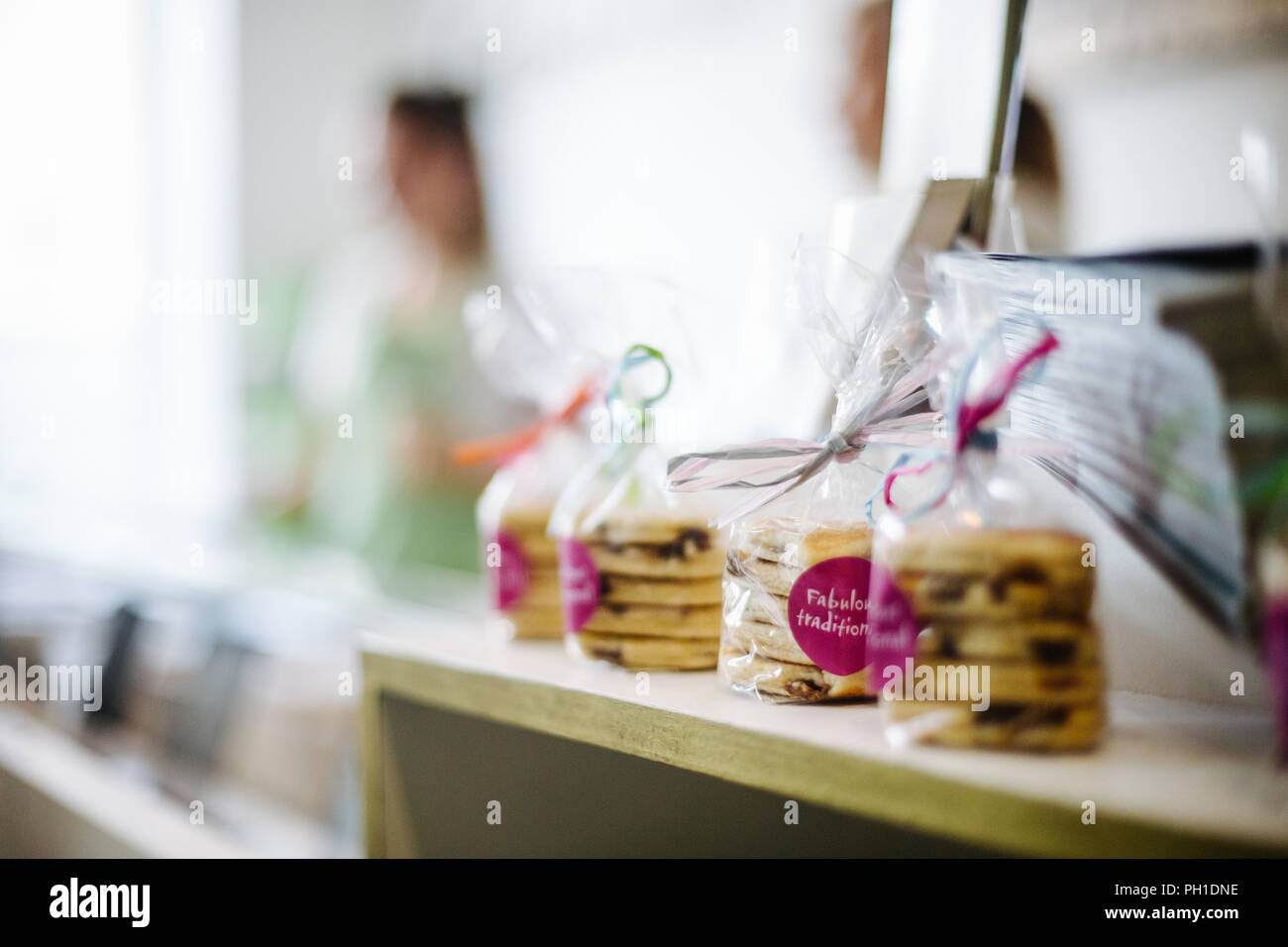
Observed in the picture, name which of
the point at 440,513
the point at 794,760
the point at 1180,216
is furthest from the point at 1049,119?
the point at 440,513

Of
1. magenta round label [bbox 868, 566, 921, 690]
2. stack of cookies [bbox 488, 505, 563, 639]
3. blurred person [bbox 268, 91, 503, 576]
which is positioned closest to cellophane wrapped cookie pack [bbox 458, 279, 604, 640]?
stack of cookies [bbox 488, 505, 563, 639]

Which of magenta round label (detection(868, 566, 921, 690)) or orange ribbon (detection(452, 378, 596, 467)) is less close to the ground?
orange ribbon (detection(452, 378, 596, 467))

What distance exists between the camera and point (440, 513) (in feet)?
9.12

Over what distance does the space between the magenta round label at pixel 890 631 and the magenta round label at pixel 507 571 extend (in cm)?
41

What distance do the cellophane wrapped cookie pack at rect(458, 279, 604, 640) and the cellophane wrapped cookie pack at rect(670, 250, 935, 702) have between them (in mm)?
233

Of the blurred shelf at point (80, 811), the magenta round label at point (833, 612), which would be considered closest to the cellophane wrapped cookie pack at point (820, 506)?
the magenta round label at point (833, 612)

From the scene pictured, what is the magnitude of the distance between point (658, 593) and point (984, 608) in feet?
0.94

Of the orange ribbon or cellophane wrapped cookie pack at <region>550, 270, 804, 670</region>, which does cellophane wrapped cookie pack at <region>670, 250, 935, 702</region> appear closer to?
cellophane wrapped cookie pack at <region>550, 270, 804, 670</region>

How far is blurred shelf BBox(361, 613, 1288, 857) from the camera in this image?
0.46 m

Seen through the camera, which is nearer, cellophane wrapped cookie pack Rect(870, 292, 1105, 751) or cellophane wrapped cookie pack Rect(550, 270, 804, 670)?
cellophane wrapped cookie pack Rect(870, 292, 1105, 751)

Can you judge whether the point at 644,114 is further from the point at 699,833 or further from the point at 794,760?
the point at 794,760

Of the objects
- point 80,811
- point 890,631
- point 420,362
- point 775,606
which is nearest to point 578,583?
point 775,606

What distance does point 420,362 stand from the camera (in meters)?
2.79

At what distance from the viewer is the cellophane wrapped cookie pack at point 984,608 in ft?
1.74
